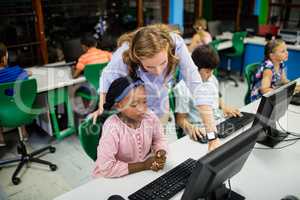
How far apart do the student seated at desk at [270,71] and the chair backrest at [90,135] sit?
4.95 ft

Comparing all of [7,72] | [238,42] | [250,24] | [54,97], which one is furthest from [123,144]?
[250,24]

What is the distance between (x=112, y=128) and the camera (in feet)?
4.57

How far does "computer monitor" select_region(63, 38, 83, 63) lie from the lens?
3496 millimetres

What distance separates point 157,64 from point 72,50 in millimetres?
2329

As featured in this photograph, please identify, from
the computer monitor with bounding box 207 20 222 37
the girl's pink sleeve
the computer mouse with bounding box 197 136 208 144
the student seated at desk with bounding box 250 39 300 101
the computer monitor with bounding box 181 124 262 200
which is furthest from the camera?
the computer monitor with bounding box 207 20 222 37

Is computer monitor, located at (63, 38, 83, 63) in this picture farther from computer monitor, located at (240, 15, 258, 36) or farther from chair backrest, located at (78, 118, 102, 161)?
computer monitor, located at (240, 15, 258, 36)

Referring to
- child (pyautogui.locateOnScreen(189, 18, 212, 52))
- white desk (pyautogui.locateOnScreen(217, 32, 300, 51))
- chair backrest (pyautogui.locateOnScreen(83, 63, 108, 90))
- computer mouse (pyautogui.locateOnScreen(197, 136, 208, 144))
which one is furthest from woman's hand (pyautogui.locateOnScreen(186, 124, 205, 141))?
white desk (pyautogui.locateOnScreen(217, 32, 300, 51))

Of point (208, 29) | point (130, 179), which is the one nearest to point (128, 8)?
point (208, 29)

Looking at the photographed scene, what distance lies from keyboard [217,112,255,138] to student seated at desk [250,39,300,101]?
572mm

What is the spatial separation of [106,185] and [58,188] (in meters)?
1.31

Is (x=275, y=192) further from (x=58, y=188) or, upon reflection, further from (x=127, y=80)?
(x=58, y=188)

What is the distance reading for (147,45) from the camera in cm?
143

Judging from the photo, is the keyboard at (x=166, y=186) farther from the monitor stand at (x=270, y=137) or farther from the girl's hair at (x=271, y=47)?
the girl's hair at (x=271, y=47)

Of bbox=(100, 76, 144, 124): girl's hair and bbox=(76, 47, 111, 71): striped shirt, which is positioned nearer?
bbox=(100, 76, 144, 124): girl's hair
